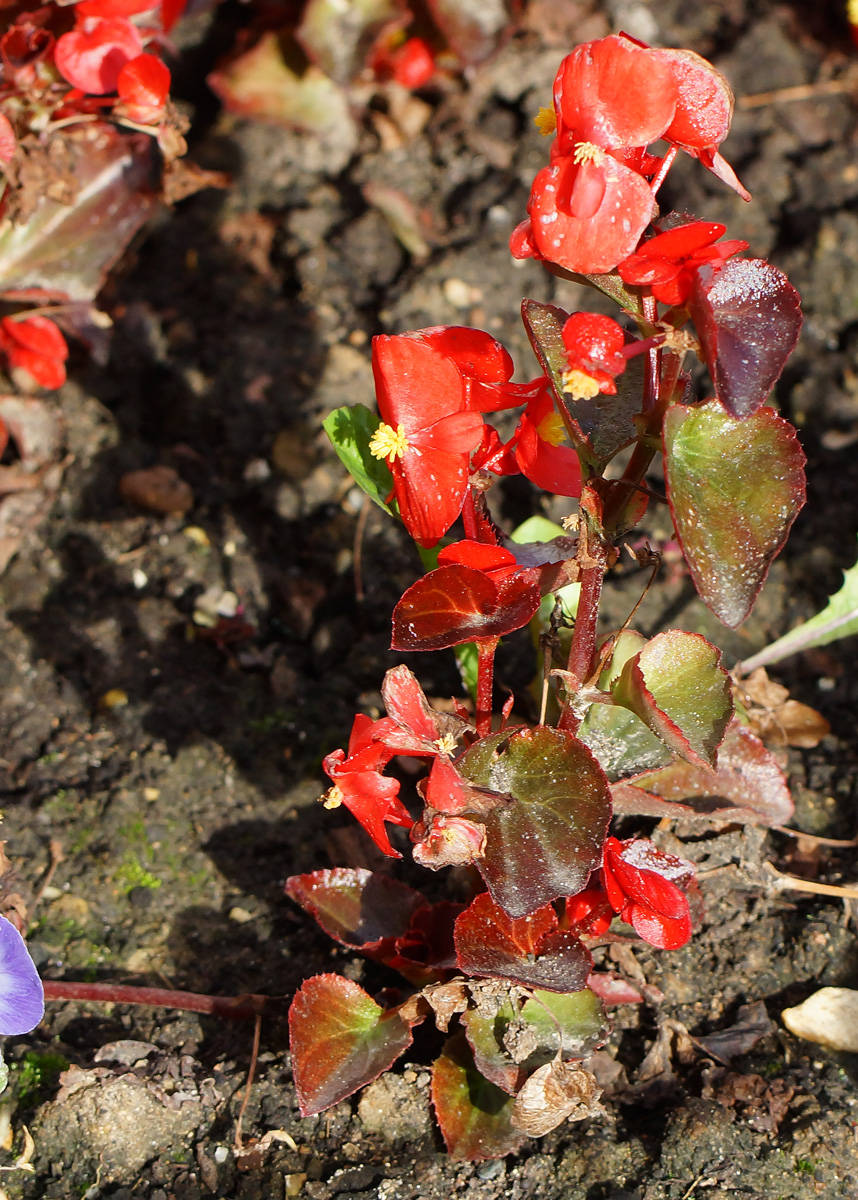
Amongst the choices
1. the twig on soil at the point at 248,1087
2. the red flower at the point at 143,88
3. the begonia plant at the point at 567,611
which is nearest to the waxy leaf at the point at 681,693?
the begonia plant at the point at 567,611

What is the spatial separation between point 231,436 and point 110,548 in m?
0.30

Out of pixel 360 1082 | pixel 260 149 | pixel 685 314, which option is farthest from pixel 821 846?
pixel 260 149

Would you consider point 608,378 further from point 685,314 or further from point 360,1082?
point 360,1082

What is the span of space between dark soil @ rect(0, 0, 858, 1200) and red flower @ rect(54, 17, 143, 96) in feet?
1.77

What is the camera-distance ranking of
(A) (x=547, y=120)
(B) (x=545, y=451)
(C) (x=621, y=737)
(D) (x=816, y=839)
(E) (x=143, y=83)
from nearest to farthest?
(A) (x=547, y=120)
(B) (x=545, y=451)
(C) (x=621, y=737)
(D) (x=816, y=839)
(E) (x=143, y=83)

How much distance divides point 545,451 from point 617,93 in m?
0.32

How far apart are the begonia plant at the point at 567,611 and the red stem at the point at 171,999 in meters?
0.15

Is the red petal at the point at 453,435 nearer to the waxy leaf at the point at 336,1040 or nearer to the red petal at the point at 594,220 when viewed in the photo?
the red petal at the point at 594,220

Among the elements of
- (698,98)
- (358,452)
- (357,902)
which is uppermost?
(698,98)

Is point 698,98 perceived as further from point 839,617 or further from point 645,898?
point 839,617

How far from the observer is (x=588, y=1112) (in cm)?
108

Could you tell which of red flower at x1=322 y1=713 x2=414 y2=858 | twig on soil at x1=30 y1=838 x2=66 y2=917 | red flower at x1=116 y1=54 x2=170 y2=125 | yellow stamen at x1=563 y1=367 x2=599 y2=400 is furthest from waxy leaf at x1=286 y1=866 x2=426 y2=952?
red flower at x1=116 y1=54 x2=170 y2=125

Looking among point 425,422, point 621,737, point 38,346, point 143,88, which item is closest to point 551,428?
point 425,422

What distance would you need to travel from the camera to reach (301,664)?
1689mm
